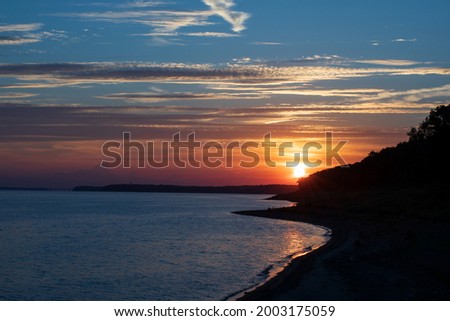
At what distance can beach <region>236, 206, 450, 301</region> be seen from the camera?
21047mm

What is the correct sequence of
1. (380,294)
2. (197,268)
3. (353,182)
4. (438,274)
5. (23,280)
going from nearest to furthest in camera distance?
(380,294) → (438,274) → (23,280) → (197,268) → (353,182)

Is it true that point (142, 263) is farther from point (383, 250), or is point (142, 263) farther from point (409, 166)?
point (409, 166)

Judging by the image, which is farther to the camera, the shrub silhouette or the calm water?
the shrub silhouette

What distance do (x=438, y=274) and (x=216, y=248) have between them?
2186 cm

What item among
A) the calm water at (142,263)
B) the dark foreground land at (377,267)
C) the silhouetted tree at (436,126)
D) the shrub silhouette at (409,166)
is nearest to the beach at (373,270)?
the dark foreground land at (377,267)

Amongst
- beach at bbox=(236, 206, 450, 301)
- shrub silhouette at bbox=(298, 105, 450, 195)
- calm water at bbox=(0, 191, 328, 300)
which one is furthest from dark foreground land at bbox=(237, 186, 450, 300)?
shrub silhouette at bbox=(298, 105, 450, 195)

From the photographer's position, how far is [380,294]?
67.9 ft

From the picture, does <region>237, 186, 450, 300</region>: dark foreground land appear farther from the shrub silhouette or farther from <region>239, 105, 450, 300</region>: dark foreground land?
the shrub silhouette

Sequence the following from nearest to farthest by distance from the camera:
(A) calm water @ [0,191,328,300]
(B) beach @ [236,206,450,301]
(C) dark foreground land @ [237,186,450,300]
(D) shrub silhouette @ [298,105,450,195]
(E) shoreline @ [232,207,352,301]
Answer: (B) beach @ [236,206,450,301] < (C) dark foreground land @ [237,186,450,300] < (E) shoreline @ [232,207,352,301] < (A) calm water @ [0,191,328,300] < (D) shrub silhouette @ [298,105,450,195]

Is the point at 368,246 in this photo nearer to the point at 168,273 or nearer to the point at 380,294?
the point at 168,273

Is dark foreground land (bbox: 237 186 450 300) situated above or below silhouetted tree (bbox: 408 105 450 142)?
below

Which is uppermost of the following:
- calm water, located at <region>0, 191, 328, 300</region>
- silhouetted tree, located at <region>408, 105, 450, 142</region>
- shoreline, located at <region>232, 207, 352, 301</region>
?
silhouetted tree, located at <region>408, 105, 450, 142</region>

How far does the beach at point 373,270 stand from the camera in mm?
21047
